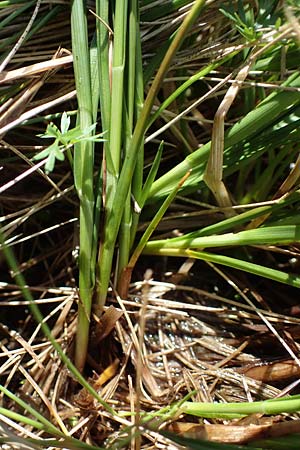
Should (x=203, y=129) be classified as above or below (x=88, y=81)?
below

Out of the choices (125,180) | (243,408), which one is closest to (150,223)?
(125,180)

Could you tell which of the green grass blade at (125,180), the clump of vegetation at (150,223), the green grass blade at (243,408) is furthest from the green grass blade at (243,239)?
the green grass blade at (243,408)

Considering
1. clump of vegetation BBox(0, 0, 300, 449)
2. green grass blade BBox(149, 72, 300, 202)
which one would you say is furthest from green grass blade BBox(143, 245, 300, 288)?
green grass blade BBox(149, 72, 300, 202)

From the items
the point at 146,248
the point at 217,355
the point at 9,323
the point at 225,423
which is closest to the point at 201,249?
the point at 146,248

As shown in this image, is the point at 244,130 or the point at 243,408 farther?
the point at 244,130

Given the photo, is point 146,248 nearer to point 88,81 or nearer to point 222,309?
point 222,309

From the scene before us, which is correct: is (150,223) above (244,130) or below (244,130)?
below

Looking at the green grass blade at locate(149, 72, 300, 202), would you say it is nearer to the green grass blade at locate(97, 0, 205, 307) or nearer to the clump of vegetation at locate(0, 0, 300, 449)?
the clump of vegetation at locate(0, 0, 300, 449)

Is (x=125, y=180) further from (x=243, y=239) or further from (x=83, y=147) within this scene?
(x=243, y=239)

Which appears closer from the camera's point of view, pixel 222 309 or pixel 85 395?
pixel 85 395
